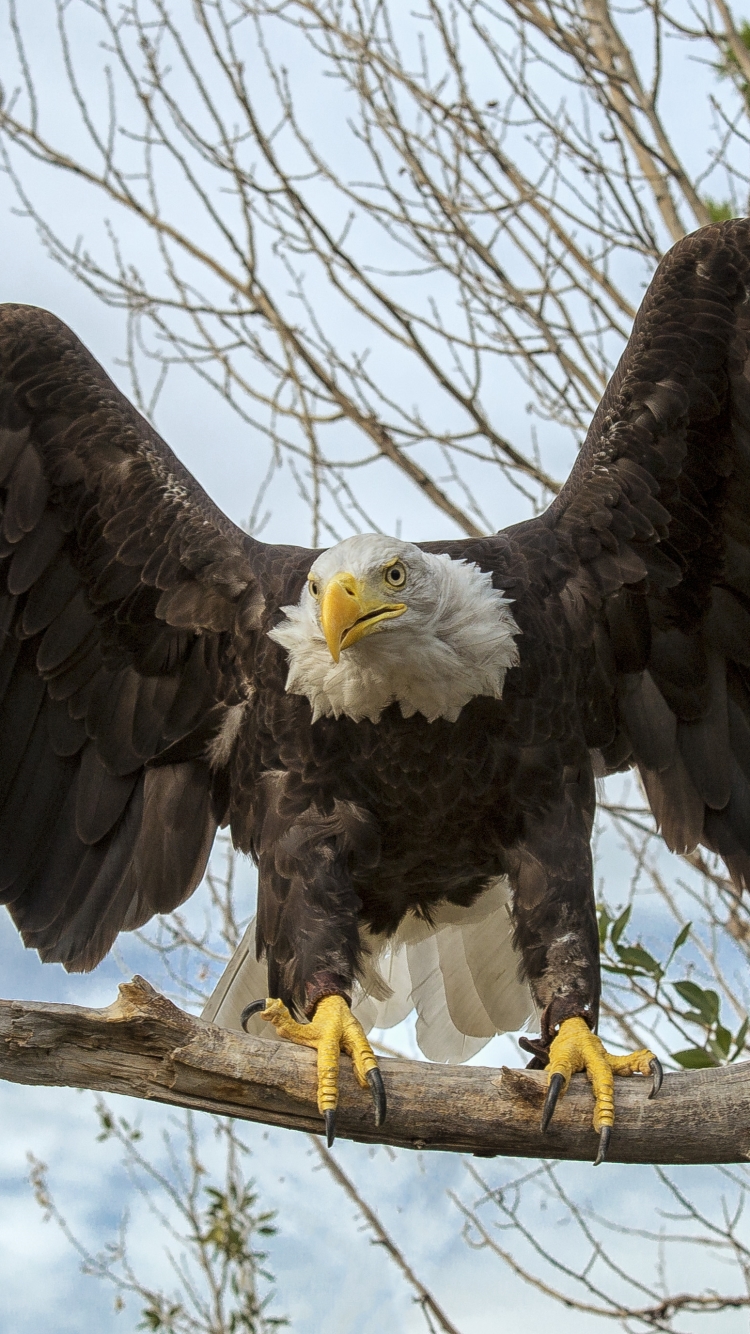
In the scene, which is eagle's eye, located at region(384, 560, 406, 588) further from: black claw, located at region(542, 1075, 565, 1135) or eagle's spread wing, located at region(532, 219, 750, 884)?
black claw, located at region(542, 1075, 565, 1135)

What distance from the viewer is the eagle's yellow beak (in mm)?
3389

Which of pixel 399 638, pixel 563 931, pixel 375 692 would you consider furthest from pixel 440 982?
pixel 399 638

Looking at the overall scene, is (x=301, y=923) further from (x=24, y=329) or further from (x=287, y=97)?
(x=287, y=97)

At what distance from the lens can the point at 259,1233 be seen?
6301 mm

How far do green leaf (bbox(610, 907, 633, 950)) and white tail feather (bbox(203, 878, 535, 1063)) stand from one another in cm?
33

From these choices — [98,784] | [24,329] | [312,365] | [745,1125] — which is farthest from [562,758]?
[312,365]

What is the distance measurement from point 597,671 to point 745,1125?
4.52 feet

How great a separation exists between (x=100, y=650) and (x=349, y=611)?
117 centimetres

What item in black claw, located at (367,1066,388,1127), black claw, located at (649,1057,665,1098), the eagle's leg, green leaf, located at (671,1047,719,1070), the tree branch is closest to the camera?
the tree branch

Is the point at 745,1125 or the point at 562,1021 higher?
the point at 562,1021

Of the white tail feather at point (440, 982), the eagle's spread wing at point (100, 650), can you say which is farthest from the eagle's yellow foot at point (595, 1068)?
the eagle's spread wing at point (100, 650)

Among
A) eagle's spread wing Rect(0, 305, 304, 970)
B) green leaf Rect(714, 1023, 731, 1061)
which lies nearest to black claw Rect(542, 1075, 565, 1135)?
green leaf Rect(714, 1023, 731, 1061)

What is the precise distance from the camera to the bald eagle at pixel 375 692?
3.67 metres

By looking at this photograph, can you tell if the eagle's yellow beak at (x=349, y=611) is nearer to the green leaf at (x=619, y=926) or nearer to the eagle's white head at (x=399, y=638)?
the eagle's white head at (x=399, y=638)
